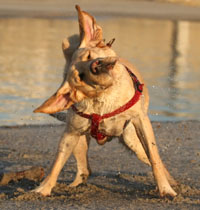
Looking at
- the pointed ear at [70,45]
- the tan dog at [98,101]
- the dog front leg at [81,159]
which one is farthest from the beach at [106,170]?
the pointed ear at [70,45]

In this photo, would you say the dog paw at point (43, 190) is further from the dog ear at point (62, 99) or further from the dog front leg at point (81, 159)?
the dog ear at point (62, 99)

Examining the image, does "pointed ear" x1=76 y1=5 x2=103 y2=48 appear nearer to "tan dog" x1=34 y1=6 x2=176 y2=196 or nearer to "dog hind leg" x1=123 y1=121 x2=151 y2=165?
"tan dog" x1=34 y1=6 x2=176 y2=196

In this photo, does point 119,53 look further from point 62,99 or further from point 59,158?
point 62,99

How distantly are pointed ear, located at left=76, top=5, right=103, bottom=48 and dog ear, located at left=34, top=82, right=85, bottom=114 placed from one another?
51cm

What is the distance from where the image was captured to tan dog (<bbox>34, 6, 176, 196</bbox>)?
17.7 ft

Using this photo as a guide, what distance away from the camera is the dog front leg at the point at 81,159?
275 inches

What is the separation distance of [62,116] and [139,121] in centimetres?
116

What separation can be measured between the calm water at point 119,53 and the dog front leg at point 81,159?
12.7 feet

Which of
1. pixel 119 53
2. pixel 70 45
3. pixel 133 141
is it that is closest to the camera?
pixel 70 45

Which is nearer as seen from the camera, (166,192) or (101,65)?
(101,65)

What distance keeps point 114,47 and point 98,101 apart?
17.3m

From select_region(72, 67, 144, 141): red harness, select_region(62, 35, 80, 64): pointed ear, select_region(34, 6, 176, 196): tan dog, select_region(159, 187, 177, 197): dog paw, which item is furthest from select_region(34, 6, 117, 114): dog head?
select_region(159, 187, 177, 197): dog paw

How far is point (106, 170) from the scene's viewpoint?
25.7 feet

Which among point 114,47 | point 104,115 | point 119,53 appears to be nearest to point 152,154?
point 104,115
